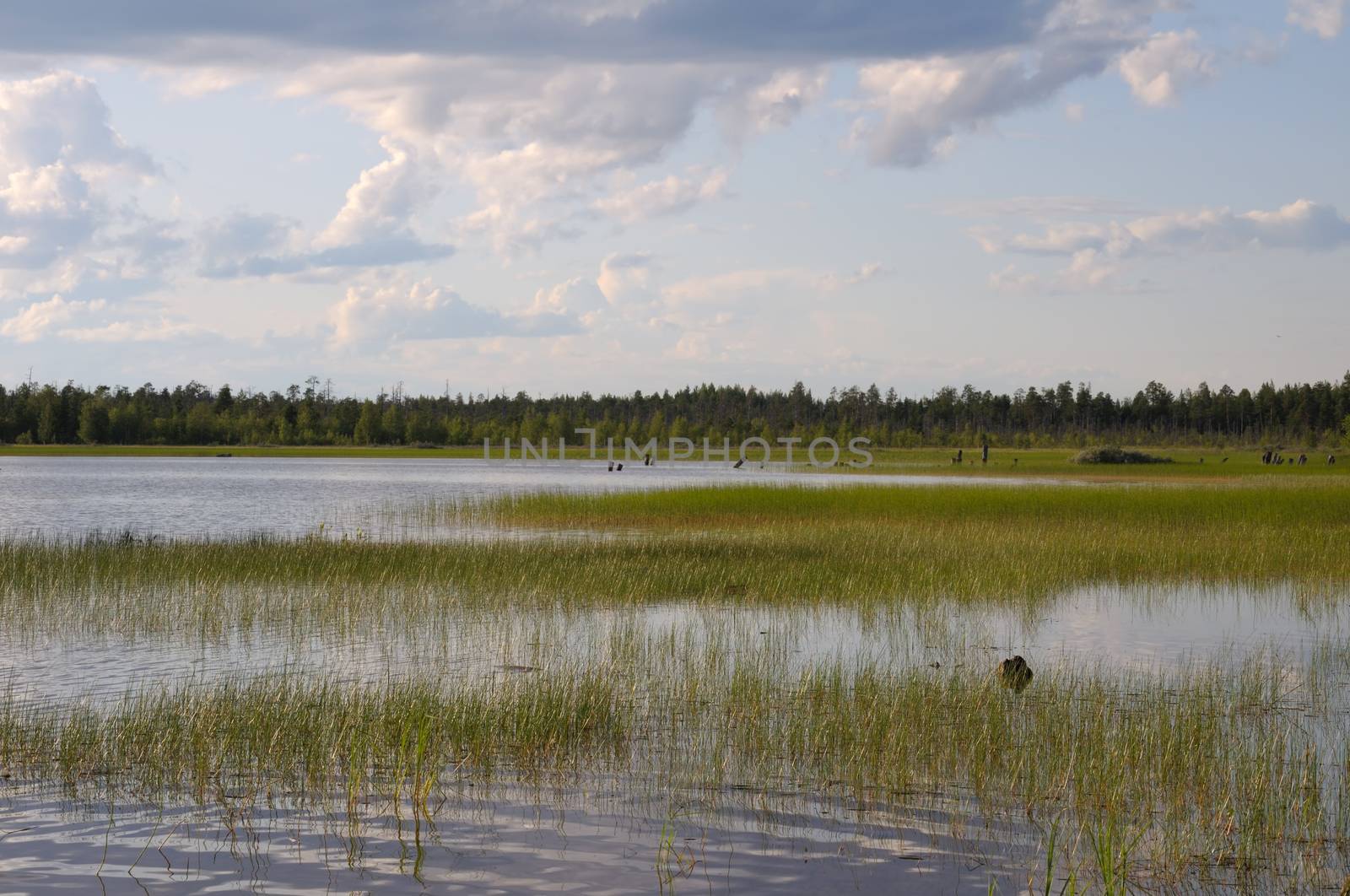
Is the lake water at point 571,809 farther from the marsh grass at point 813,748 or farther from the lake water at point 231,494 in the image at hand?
the lake water at point 231,494

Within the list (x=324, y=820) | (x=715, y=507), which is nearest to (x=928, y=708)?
(x=324, y=820)

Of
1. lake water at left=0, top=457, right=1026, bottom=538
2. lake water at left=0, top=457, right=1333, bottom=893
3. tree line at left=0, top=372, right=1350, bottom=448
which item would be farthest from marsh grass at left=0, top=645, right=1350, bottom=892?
tree line at left=0, top=372, right=1350, bottom=448

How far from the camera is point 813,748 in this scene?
8914 mm

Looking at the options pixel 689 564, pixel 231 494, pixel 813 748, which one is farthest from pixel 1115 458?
pixel 813 748

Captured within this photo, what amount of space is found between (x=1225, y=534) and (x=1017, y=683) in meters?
18.8

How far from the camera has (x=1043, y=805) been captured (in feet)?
25.1

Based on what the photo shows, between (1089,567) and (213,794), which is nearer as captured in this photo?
(213,794)

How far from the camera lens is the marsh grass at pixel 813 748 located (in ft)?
23.8

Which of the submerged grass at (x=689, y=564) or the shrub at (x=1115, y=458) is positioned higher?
the shrub at (x=1115, y=458)

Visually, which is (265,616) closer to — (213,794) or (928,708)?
(213,794)

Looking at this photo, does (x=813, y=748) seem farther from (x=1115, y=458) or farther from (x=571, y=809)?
(x=1115, y=458)

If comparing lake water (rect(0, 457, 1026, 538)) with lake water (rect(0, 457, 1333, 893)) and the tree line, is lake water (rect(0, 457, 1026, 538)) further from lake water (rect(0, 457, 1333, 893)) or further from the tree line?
the tree line

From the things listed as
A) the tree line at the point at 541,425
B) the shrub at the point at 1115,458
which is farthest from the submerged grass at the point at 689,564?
the tree line at the point at 541,425

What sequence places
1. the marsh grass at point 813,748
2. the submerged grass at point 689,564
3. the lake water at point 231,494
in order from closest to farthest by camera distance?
the marsh grass at point 813,748
the submerged grass at point 689,564
the lake water at point 231,494
